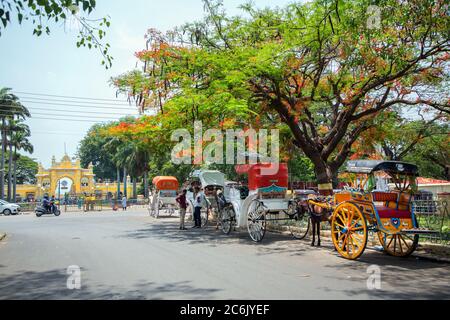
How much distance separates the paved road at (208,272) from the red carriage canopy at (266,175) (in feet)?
6.40

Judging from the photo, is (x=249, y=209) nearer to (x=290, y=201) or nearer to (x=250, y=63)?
(x=290, y=201)

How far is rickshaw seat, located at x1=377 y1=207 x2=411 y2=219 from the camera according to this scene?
30.6 feet

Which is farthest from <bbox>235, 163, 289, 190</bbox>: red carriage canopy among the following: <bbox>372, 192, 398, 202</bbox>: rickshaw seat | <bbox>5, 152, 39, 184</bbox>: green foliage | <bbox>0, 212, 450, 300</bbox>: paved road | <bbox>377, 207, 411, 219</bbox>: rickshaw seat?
<bbox>5, 152, 39, 184</bbox>: green foliage

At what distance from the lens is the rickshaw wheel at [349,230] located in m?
9.31

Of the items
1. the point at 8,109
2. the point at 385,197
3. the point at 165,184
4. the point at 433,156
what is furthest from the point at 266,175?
the point at 8,109

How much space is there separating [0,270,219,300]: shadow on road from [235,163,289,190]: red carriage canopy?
667 centimetres

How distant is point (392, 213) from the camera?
9375 millimetres

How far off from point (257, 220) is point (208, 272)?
206 inches

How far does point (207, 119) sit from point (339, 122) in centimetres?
542

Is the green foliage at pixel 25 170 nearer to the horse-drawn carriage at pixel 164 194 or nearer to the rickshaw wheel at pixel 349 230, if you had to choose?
the horse-drawn carriage at pixel 164 194

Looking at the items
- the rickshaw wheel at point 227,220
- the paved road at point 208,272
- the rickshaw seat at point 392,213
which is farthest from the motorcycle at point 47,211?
the rickshaw seat at point 392,213

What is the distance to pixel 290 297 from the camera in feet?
20.1

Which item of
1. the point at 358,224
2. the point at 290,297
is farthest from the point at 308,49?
the point at 290,297

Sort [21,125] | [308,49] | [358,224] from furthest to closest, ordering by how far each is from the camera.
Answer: [21,125] < [308,49] < [358,224]
